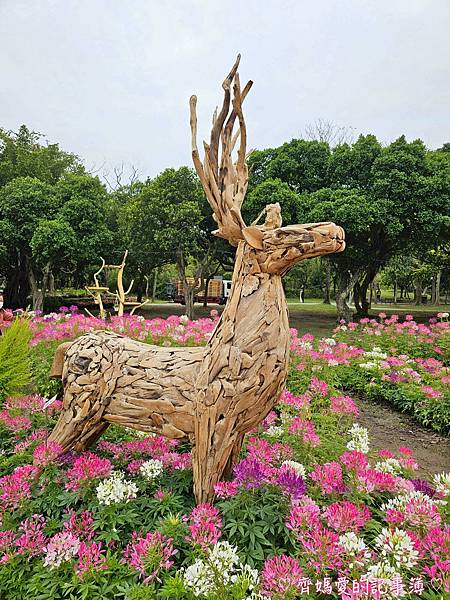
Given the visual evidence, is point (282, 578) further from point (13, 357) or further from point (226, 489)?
point (13, 357)

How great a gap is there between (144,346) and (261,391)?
2.59 ft

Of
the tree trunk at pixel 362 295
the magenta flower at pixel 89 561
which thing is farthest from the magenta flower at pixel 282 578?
the tree trunk at pixel 362 295

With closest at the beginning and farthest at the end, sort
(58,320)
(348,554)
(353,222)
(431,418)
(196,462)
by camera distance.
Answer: (348,554)
(196,462)
(431,418)
(58,320)
(353,222)

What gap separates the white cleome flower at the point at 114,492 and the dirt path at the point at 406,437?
289cm

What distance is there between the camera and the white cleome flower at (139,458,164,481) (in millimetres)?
2011

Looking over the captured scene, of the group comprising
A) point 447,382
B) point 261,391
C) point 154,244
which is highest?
point 154,244

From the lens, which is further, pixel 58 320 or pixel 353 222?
pixel 353 222

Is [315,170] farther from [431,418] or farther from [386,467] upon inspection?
[386,467]

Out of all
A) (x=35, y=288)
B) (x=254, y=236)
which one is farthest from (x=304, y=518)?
(x=35, y=288)

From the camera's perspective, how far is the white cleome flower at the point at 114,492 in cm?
172

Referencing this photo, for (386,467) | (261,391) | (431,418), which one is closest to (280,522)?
(261,391)

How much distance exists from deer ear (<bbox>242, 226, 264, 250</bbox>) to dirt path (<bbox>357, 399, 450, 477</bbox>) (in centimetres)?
300

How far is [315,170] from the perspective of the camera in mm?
14742

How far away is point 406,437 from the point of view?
4.51 metres
